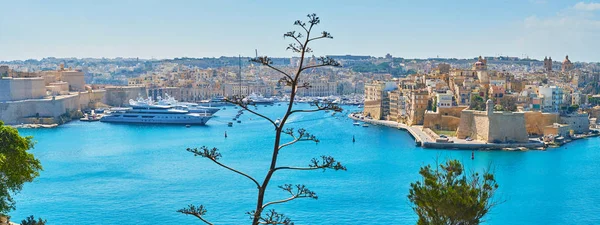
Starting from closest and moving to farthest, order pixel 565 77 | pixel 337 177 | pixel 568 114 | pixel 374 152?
pixel 337 177 → pixel 374 152 → pixel 568 114 → pixel 565 77

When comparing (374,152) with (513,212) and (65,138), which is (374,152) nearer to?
(513,212)

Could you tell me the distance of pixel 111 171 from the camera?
1460 cm

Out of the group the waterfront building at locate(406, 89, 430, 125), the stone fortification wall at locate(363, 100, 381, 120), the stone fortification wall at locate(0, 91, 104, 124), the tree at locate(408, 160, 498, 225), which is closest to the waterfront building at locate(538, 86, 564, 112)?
the waterfront building at locate(406, 89, 430, 125)

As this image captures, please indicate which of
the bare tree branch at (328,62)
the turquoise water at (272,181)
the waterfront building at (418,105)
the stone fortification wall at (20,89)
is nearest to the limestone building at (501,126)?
the turquoise water at (272,181)

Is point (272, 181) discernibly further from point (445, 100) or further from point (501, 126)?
point (445, 100)

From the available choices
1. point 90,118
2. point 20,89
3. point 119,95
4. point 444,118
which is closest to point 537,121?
Answer: point 444,118

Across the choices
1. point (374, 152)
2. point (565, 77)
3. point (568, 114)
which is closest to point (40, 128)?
point (374, 152)

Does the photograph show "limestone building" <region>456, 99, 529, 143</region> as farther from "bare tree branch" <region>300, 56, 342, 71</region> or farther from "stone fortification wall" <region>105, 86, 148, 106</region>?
"stone fortification wall" <region>105, 86, 148, 106</region>

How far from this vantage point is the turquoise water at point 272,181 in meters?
10.5

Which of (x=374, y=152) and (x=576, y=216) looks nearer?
(x=576, y=216)

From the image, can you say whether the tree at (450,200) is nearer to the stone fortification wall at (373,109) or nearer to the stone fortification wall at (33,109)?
the stone fortification wall at (373,109)

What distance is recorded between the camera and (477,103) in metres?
20.7

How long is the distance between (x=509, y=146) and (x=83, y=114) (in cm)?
1846

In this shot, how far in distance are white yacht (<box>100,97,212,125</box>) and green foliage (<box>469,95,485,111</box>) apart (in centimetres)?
977
